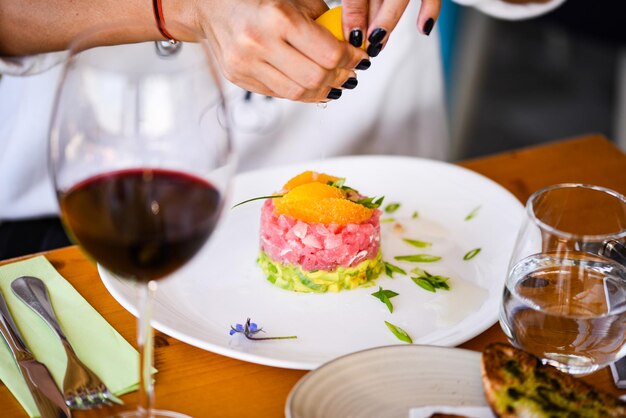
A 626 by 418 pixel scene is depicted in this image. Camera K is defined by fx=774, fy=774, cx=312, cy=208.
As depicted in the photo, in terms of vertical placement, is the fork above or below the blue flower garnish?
above

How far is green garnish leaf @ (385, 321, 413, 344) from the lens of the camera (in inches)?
41.3

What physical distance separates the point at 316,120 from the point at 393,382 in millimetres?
1139

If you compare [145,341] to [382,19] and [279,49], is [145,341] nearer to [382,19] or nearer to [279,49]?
[279,49]

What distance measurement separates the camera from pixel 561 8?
3352mm

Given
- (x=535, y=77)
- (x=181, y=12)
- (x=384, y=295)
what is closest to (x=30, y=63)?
(x=181, y=12)

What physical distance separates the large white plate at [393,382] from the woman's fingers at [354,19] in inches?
18.8

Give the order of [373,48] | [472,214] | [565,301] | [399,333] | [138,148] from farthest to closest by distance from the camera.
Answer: [472,214] < [373,48] < [399,333] < [565,301] < [138,148]

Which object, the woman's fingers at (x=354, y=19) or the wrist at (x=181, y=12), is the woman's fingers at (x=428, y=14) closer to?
the woman's fingers at (x=354, y=19)

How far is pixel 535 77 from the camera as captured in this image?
4.11 meters

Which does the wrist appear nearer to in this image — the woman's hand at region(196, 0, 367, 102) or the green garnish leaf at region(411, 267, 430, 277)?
the woman's hand at region(196, 0, 367, 102)

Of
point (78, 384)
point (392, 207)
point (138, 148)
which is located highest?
point (138, 148)

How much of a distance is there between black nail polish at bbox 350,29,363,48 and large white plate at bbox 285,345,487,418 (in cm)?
47

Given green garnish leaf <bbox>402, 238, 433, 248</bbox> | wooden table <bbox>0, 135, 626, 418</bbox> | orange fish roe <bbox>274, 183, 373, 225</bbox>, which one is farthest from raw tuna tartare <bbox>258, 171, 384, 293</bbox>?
wooden table <bbox>0, 135, 626, 418</bbox>

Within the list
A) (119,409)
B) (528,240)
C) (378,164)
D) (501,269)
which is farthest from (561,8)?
(119,409)
